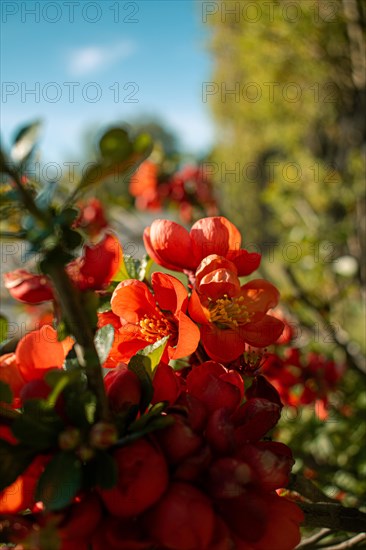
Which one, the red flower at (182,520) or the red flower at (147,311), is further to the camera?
the red flower at (147,311)

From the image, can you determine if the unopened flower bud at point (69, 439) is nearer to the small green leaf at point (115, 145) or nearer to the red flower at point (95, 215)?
the small green leaf at point (115, 145)

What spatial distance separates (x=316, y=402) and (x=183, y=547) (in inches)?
42.2

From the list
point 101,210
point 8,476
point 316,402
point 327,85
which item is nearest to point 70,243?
point 8,476

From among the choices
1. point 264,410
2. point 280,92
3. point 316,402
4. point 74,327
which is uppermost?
point 74,327

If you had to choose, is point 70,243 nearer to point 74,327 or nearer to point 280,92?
point 74,327

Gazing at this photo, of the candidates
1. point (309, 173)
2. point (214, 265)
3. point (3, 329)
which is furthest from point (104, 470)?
point (309, 173)

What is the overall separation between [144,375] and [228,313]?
158mm

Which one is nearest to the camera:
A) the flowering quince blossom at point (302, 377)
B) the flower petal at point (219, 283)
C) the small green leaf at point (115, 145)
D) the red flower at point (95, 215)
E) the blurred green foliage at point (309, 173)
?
the small green leaf at point (115, 145)

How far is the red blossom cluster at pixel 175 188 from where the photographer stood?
211 centimetres

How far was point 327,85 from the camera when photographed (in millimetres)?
5730

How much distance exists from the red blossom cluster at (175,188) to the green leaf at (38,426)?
174 centimetres

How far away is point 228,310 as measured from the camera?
58 cm

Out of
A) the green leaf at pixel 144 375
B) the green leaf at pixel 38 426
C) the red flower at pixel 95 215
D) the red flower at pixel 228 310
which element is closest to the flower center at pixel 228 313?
the red flower at pixel 228 310

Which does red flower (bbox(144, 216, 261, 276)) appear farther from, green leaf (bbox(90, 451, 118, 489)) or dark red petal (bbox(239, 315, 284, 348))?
green leaf (bbox(90, 451, 118, 489))
